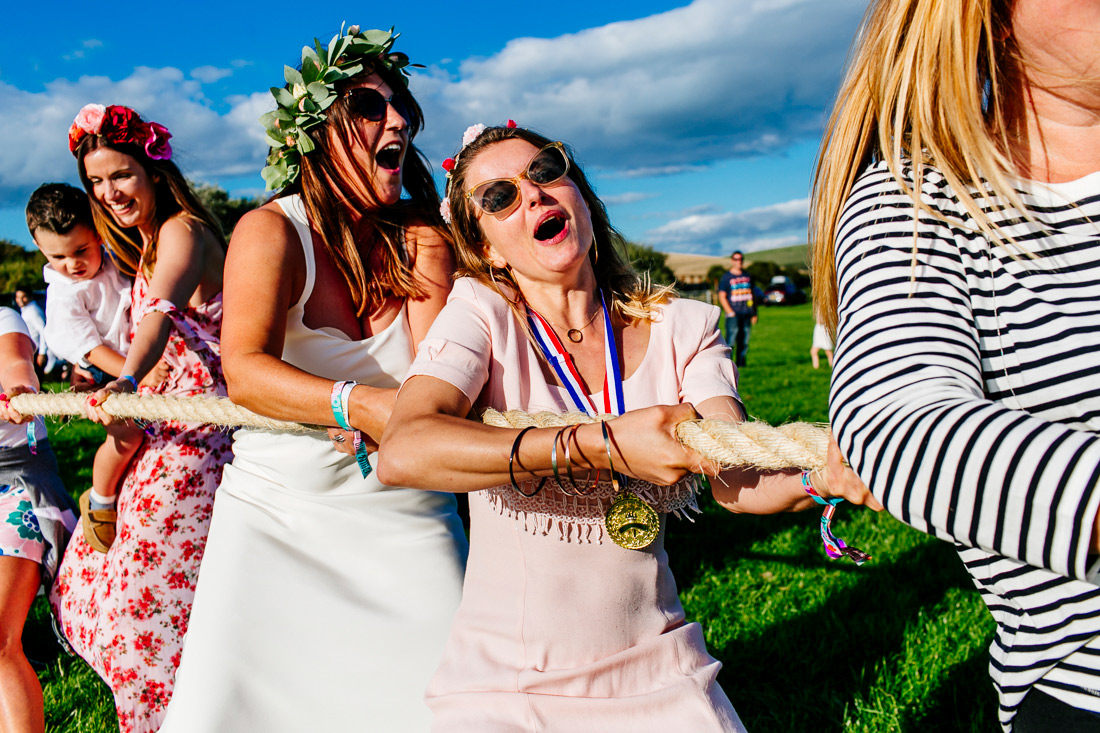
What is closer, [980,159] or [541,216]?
[980,159]

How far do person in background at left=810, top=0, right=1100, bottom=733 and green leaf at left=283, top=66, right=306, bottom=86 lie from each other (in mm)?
2034

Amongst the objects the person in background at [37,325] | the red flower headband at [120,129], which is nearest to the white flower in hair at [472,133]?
the red flower headband at [120,129]

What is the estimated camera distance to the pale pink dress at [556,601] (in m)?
1.88

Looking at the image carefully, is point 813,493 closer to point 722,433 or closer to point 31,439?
point 722,433

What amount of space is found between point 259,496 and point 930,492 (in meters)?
2.33

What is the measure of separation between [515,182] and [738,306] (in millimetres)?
14183

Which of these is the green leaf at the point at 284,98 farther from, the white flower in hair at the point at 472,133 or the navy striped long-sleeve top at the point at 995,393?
the navy striped long-sleeve top at the point at 995,393

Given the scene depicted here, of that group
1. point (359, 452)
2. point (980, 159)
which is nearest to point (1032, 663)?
point (980, 159)

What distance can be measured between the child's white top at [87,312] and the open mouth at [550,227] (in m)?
3.16

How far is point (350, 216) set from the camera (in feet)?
9.26

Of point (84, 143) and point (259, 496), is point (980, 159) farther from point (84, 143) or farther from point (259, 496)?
point (84, 143)

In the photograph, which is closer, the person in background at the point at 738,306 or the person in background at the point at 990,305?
the person in background at the point at 990,305

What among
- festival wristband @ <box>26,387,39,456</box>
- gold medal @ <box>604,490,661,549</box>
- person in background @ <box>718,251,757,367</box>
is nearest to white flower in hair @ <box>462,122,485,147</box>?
gold medal @ <box>604,490,661,549</box>

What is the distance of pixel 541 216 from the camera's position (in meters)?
2.24
